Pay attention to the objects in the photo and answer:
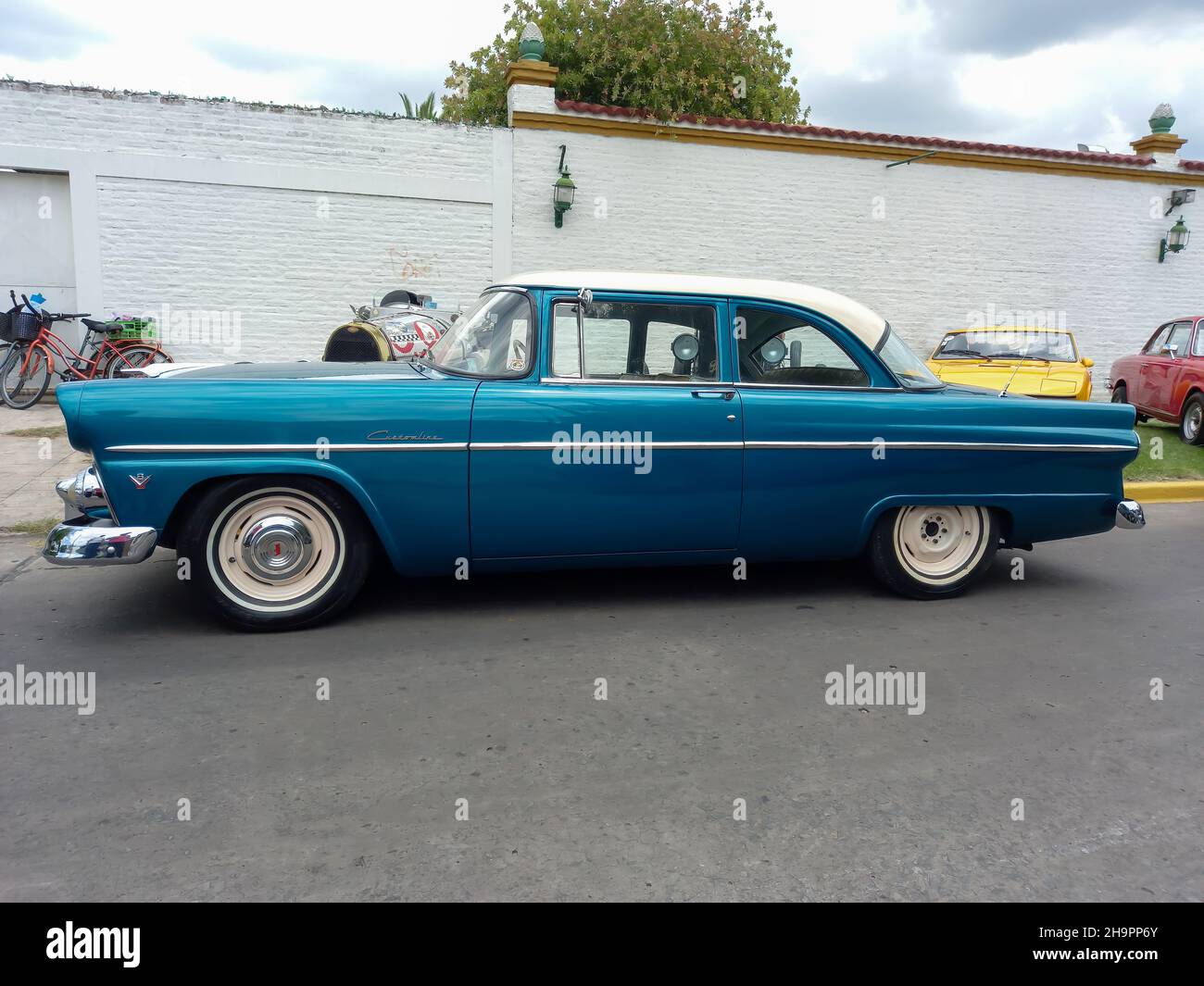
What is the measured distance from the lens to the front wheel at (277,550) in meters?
4.09

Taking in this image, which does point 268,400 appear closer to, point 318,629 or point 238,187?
point 318,629

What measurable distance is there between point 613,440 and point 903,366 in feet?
5.70

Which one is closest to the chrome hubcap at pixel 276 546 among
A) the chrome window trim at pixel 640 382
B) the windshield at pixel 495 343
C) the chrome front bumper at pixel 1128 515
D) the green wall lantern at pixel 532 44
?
the windshield at pixel 495 343

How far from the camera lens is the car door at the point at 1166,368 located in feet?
35.2

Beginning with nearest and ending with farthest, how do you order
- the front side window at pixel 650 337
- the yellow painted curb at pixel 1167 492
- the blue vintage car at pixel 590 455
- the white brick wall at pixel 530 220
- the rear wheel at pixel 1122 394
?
the blue vintage car at pixel 590 455 < the front side window at pixel 650 337 < the yellow painted curb at pixel 1167 492 < the white brick wall at pixel 530 220 < the rear wheel at pixel 1122 394

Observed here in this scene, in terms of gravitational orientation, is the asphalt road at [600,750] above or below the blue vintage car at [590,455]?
below

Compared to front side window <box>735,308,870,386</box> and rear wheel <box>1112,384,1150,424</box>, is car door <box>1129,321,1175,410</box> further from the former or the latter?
front side window <box>735,308,870,386</box>

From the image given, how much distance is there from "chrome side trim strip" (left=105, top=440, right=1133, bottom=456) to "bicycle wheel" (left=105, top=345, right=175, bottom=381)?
687 cm

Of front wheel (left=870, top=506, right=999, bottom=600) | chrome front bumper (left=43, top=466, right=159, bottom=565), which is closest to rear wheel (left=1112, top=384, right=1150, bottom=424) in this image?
front wheel (left=870, top=506, right=999, bottom=600)

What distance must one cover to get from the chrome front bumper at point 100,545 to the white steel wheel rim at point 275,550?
0.94ft

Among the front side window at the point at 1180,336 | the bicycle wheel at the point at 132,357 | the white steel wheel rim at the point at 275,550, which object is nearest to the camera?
the white steel wheel rim at the point at 275,550

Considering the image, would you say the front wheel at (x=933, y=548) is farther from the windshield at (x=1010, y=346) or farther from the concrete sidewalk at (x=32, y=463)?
the windshield at (x=1010, y=346)

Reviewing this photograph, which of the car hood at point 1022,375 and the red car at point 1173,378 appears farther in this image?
the red car at point 1173,378

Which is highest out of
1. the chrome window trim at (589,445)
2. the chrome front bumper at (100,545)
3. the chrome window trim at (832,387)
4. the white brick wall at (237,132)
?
the white brick wall at (237,132)
